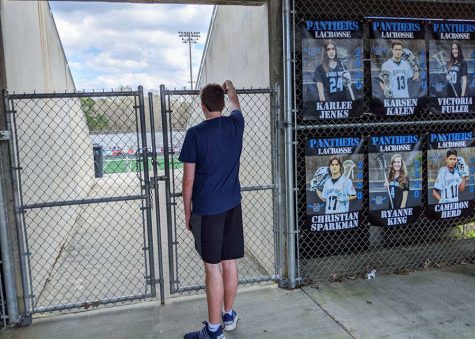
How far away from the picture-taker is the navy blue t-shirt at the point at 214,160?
297 centimetres

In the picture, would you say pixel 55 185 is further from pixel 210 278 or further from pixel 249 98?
pixel 210 278

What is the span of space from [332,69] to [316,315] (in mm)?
2383

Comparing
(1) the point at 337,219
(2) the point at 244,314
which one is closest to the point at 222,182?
(2) the point at 244,314

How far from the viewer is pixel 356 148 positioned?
14.2ft

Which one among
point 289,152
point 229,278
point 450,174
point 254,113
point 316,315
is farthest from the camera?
point 254,113

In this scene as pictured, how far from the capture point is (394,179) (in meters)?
4.43

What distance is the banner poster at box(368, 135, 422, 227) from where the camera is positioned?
14.3 feet

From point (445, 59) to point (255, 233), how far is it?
3.19m

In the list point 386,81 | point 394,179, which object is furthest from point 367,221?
point 386,81

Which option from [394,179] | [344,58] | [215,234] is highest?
[344,58]

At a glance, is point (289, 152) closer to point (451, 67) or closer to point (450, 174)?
point (450, 174)

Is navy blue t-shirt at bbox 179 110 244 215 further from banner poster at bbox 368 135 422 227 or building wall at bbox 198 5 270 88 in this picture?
banner poster at bbox 368 135 422 227

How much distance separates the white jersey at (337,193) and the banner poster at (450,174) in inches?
38.6

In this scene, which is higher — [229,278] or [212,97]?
[212,97]
